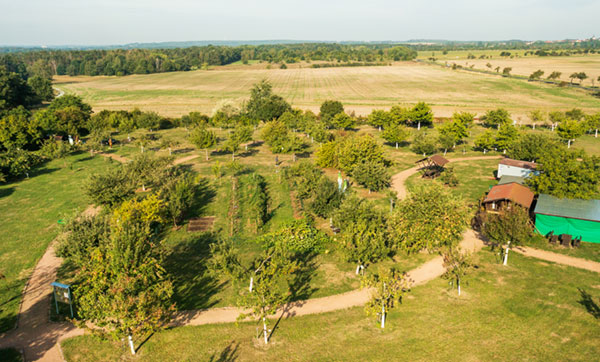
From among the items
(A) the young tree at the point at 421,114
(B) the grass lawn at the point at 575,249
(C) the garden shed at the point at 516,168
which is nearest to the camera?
(B) the grass lawn at the point at 575,249

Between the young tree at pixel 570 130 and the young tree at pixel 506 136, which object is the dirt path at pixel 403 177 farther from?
the young tree at pixel 570 130

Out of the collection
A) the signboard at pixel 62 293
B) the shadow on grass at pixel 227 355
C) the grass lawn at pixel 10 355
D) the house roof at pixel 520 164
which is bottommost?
the grass lawn at pixel 10 355

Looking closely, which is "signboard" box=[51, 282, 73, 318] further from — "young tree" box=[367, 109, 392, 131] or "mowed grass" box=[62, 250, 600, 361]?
"young tree" box=[367, 109, 392, 131]

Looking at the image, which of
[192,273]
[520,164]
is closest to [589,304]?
[192,273]

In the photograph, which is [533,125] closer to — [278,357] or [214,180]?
[214,180]

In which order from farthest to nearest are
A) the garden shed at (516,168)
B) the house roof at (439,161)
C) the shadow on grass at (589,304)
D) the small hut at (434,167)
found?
the small hut at (434,167) < the house roof at (439,161) < the garden shed at (516,168) < the shadow on grass at (589,304)

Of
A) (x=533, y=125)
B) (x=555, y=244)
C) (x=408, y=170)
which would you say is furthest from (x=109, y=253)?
(x=533, y=125)

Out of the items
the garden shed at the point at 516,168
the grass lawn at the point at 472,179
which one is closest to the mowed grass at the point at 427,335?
the grass lawn at the point at 472,179

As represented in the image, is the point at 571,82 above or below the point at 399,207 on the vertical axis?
above

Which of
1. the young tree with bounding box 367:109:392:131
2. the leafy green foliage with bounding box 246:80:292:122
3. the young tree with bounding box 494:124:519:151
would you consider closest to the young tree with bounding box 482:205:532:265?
the young tree with bounding box 494:124:519:151
